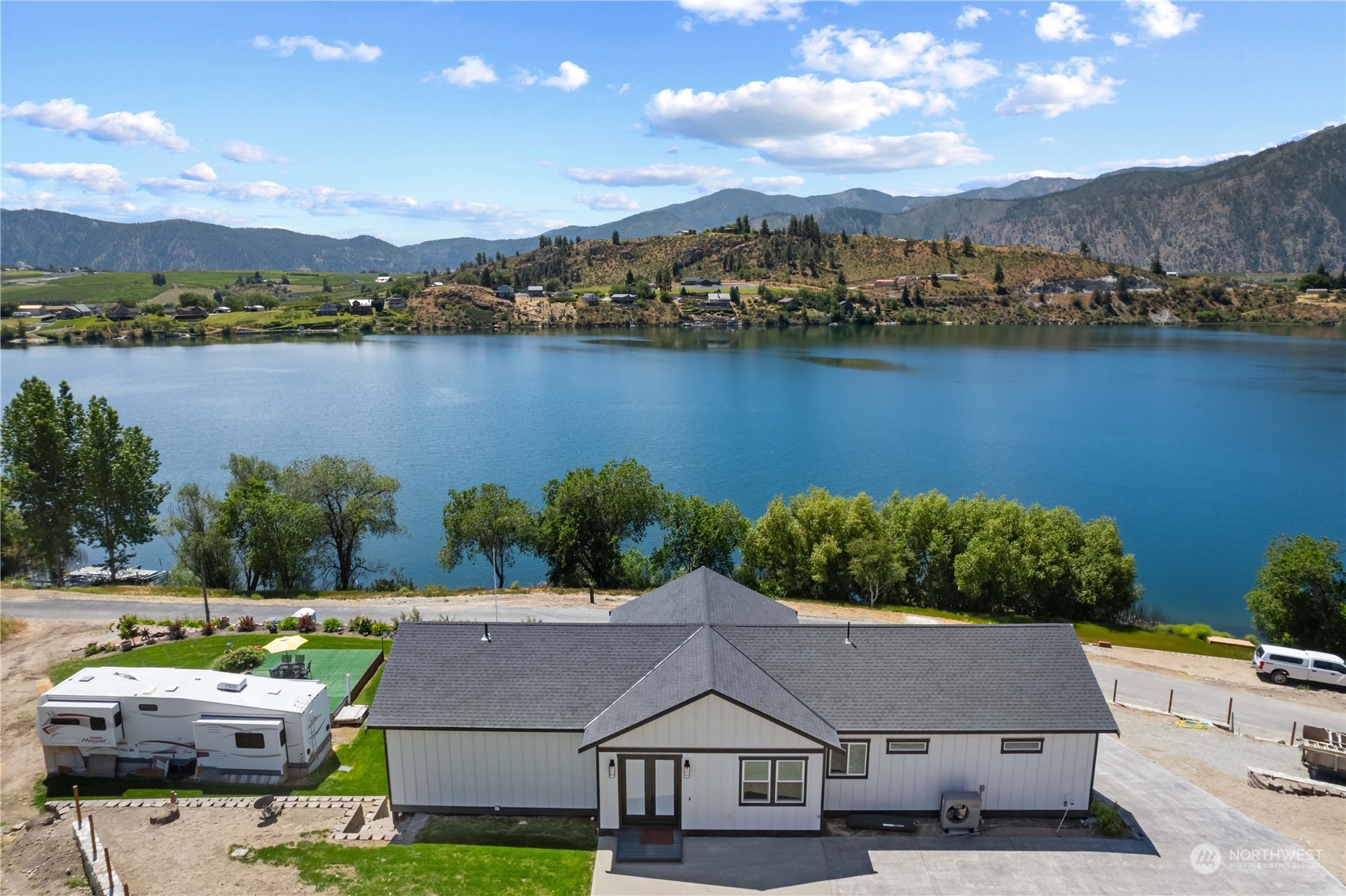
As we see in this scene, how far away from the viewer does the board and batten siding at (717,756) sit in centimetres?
1783

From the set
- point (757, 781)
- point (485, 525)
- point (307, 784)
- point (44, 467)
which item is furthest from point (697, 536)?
point (44, 467)

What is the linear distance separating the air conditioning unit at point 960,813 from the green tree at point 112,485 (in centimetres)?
4965

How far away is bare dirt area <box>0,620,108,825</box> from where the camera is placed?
2091cm

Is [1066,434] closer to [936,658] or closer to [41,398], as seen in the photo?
[936,658]

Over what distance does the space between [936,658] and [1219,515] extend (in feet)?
180

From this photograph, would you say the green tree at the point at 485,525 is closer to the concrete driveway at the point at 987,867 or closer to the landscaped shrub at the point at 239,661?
→ the landscaped shrub at the point at 239,661

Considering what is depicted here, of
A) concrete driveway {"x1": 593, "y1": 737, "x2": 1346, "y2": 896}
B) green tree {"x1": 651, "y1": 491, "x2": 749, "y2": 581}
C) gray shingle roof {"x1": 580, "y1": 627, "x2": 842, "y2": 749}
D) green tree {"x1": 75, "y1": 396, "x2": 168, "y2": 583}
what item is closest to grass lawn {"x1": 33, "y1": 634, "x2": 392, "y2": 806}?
gray shingle roof {"x1": 580, "y1": 627, "x2": 842, "y2": 749}

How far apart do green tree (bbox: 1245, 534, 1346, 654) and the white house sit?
83.3 ft

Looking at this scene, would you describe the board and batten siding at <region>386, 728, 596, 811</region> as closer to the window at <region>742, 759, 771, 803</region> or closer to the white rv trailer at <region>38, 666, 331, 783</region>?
the window at <region>742, 759, 771, 803</region>

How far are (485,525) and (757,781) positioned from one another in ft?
→ 101

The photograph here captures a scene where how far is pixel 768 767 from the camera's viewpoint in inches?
712

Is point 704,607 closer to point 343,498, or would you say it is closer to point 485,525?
point 485,525

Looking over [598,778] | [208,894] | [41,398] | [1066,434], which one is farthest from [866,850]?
[1066,434]

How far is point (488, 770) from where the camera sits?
63.0ft
